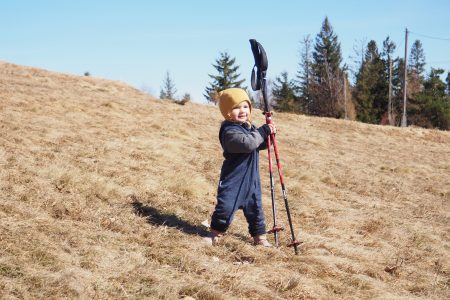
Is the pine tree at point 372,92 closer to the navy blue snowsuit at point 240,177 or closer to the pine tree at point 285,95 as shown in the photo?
the pine tree at point 285,95

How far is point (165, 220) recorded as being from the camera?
587 centimetres

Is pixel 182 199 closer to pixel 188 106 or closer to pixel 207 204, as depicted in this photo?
pixel 207 204

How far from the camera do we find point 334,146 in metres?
18.4

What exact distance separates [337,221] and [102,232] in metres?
4.42

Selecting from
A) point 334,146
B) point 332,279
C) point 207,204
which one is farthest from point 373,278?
point 334,146

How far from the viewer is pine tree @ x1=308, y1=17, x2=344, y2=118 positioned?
47844 millimetres

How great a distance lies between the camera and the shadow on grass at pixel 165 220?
18.7 feet

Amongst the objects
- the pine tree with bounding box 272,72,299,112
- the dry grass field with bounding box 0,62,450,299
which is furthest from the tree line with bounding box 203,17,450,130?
the dry grass field with bounding box 0,62,450,299

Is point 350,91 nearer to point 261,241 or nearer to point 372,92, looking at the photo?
point 372,92

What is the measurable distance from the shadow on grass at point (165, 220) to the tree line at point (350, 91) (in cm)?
4046

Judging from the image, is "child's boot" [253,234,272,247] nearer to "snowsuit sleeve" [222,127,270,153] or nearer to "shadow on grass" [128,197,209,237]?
"shadow on grass" [128,197,209,237]

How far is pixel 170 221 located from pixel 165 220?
0.08 metres

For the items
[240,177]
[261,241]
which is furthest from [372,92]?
[240,177]

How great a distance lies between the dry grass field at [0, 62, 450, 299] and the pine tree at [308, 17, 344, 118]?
34752 mm
